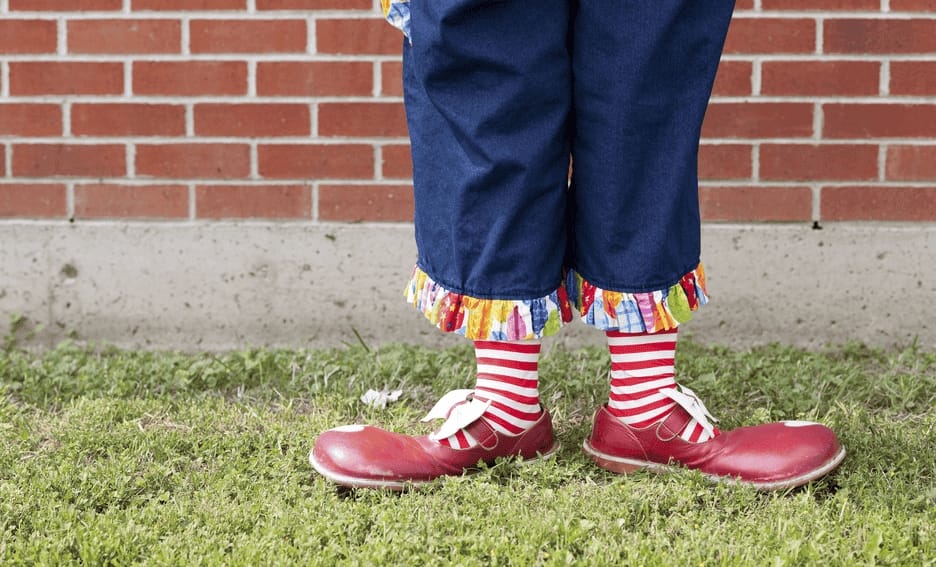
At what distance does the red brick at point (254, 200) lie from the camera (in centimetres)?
243

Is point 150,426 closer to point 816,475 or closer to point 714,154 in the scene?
point 816,475

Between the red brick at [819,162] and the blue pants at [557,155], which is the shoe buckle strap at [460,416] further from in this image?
the red brick at [819,162]

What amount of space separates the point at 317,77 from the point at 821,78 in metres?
1.20

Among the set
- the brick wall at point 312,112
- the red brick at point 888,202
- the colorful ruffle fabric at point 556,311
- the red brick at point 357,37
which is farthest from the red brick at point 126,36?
the red brick at point 888,202

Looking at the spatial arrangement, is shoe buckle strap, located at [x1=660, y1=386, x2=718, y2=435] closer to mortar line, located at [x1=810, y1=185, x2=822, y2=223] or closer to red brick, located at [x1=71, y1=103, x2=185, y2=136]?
mortar line, located at [x1=810, y1=185, x2=822, y2=223]

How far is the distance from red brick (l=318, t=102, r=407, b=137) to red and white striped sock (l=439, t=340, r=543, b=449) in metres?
0.92

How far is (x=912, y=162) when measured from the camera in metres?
2.35

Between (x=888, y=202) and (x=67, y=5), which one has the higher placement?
(x=67, y=5)

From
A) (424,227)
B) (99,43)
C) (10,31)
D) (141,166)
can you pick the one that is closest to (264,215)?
(141,166)

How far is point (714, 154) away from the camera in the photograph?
237 cm

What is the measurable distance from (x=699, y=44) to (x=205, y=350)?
1511 mm

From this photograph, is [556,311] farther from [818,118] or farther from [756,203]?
[818,118]

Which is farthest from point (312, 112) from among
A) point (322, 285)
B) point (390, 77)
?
point (322, 285)

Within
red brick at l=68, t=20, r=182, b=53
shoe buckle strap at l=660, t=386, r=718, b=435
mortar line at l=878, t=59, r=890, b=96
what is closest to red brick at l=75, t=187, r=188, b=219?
red brick at l=68, t=20, r=182, b=53
